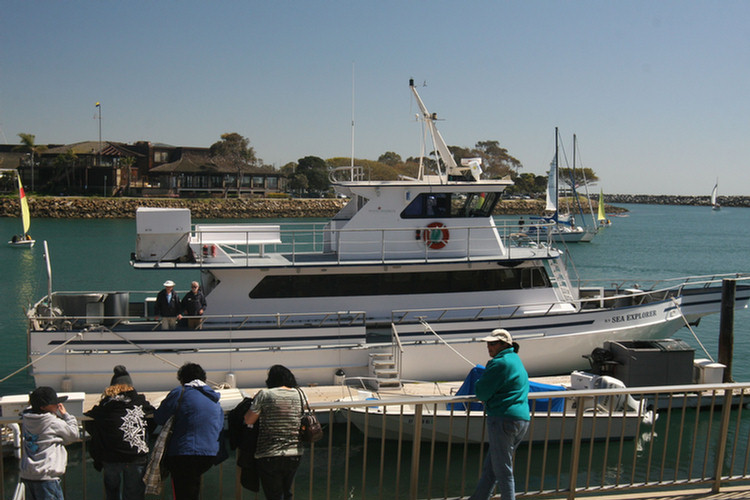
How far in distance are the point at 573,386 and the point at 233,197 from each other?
77.1 metres

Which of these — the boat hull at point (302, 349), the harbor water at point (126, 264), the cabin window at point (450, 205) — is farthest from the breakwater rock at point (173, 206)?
the boat hull at point (302, 349)

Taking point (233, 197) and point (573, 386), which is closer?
point (573, 386)

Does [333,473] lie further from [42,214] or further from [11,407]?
[42,214]

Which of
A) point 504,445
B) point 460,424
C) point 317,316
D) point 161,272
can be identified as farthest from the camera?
point 161,272

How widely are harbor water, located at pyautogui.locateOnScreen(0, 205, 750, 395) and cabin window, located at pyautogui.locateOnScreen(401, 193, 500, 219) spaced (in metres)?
4.04

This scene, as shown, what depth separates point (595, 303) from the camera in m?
15.9

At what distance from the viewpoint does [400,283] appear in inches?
562

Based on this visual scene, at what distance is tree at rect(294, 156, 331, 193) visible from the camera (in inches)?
4001

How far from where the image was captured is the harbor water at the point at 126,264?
70.6 ft

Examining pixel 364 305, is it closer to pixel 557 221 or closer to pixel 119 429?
pixel 119 429

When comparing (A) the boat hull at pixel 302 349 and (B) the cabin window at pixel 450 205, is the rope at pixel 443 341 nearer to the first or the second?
(A) the boat hull at pixel 302 349

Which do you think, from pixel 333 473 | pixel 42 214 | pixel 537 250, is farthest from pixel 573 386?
pixel 42 214

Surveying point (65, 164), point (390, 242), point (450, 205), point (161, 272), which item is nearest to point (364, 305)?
point (390, 242)

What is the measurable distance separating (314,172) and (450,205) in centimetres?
8842
